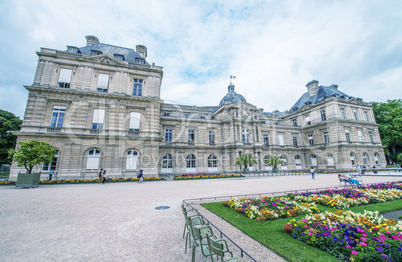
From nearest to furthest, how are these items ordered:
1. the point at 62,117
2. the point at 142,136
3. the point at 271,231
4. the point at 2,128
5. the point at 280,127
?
the point at 271,231 < the point at 62,117 < the point at 142,136 < the point at 2,128 < the point at 280,127

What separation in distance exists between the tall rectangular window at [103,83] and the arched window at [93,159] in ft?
26.3

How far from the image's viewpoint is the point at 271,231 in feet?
17.2

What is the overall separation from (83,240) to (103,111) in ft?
65.8

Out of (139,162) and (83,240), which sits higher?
(139,162)

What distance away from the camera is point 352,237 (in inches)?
164

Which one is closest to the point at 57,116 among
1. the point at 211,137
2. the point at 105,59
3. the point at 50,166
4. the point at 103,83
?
the point at 50,166

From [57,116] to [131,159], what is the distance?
33.2ft

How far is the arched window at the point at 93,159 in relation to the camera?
2012 centimetres

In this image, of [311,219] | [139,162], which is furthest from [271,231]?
[139,162]

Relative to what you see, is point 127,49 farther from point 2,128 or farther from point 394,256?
point 394,256

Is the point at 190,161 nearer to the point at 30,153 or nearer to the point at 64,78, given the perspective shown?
the point at 30,153

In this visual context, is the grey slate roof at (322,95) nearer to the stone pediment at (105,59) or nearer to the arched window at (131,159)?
the arched window at (131,159)

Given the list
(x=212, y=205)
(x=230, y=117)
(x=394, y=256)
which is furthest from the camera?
(x=230, y=117)

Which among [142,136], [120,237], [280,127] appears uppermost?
[280,127]
